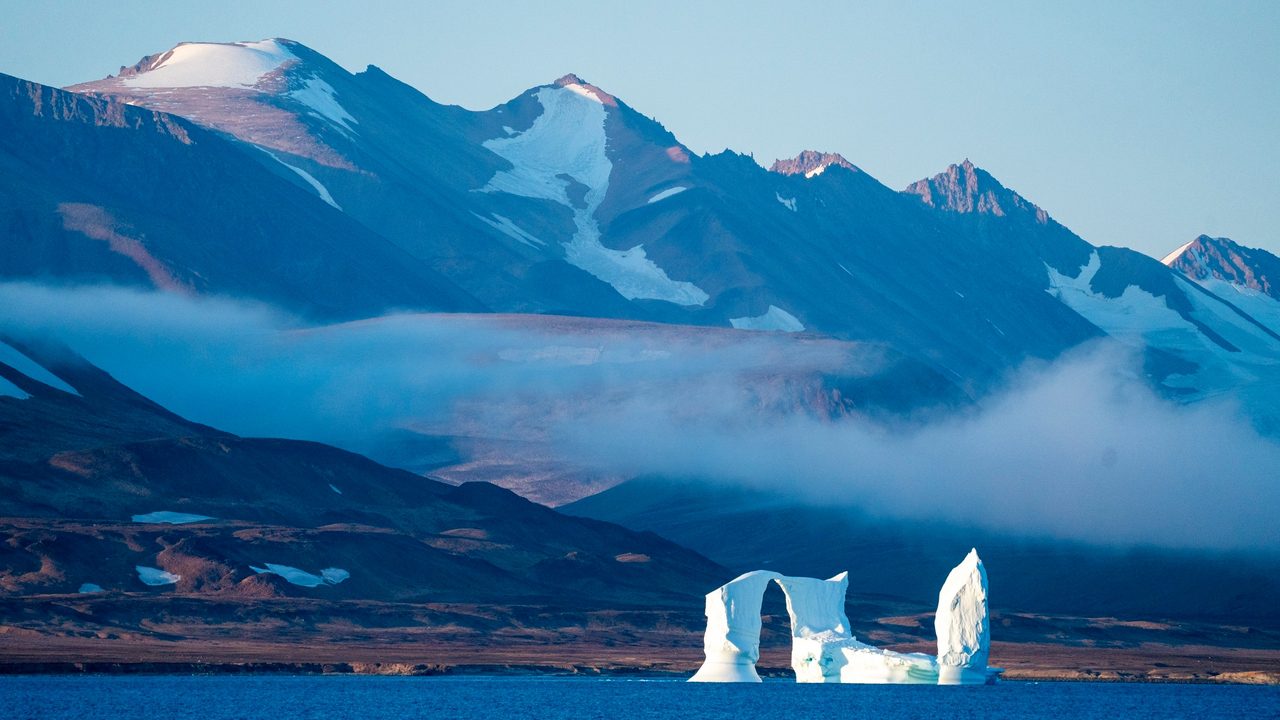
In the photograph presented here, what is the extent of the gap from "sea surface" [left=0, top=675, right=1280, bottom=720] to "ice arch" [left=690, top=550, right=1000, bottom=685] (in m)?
2.05

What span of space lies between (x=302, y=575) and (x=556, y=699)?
63.3m

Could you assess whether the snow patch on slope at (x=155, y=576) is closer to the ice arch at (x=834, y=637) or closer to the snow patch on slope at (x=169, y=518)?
the snow patch on slope at (x=169, y=518)

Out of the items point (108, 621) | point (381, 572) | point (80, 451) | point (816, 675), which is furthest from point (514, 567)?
point (816, 675)

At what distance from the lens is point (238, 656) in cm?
11888

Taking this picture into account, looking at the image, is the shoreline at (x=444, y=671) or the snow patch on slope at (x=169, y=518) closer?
the shoreline at (x=444, y=671)

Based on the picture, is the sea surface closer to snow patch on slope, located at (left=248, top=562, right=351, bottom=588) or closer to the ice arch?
the ice arch

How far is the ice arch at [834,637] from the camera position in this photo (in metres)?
90.8

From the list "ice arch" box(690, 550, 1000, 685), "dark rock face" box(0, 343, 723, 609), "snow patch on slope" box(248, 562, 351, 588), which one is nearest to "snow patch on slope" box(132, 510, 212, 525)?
"dark rock face" box(0, 343, 723, 609)

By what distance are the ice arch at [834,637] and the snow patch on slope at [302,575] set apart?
68.4 metres

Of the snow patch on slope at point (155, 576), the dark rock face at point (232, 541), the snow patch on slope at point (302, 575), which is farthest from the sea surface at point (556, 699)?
the snow patch on slope at point (302, 575)

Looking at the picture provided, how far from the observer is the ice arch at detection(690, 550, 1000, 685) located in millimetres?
90750

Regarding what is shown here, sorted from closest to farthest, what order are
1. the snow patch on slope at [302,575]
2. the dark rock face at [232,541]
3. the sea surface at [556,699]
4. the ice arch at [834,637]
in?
the sea surface at [556,699] < the ice arch at [834,637] < the dark rock face at [232,541] < the snow patch on slope at [302,575]

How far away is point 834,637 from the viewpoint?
95375mm

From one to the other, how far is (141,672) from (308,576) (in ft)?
163
